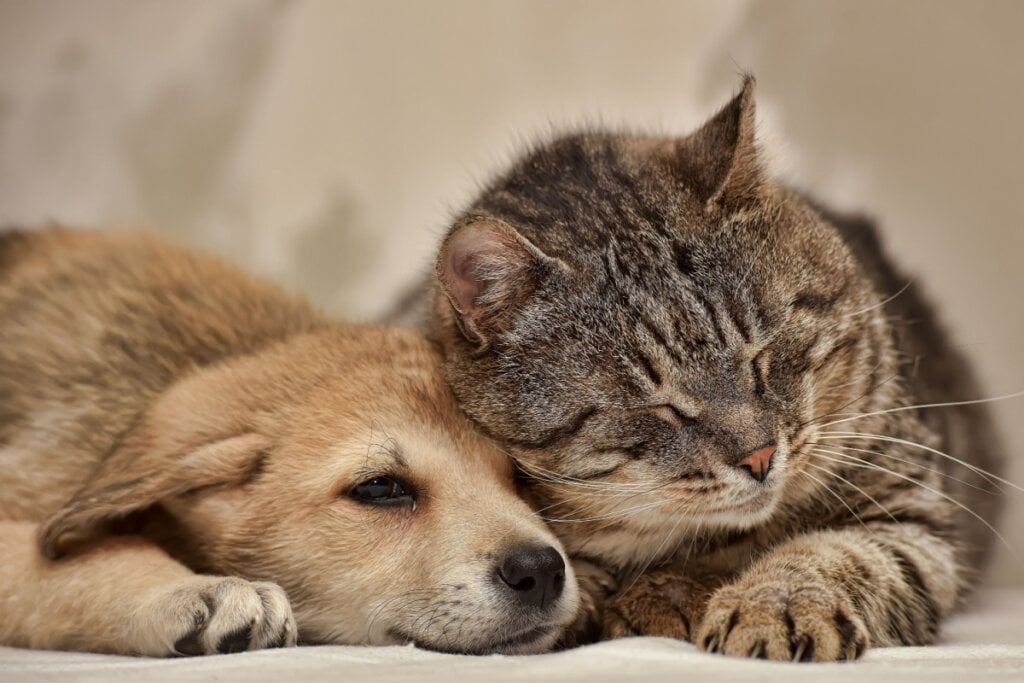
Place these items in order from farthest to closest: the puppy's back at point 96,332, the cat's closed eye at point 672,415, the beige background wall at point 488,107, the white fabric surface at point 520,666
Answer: the beige background wall at point 488,107
the puppy's back at point 96,332
the cat's closed eye at point 672,415
the white fabric surface at point 520,666

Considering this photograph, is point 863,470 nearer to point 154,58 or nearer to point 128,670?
point 128,670

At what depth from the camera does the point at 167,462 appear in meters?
1.91

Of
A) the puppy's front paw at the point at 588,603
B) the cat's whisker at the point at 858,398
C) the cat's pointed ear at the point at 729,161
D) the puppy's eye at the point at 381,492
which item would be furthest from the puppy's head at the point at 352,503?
the cat's pointed ear at the point at 729,161

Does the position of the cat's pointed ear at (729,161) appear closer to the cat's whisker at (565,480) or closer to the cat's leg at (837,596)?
the cat's whisker at (565,480)

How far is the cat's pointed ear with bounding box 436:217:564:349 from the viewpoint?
1.90 meters

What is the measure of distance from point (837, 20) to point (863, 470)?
1186 mm

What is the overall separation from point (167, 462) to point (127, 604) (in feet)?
0.85

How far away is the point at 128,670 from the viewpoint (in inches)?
61.5

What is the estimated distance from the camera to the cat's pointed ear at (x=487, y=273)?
190 cm

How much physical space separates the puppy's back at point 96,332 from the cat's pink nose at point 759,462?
1.03 m

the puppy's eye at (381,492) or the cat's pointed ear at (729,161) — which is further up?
the cat's pointed ear at (729,161)

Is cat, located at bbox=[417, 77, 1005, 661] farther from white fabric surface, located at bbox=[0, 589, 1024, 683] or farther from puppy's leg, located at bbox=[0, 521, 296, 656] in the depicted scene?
puppy's leg, located at bbox=[0, 521, 296, 656]

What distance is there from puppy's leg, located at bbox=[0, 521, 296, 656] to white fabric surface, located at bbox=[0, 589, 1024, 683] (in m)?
→ 0.05

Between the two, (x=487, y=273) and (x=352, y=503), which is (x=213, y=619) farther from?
(x=487, y=273)
